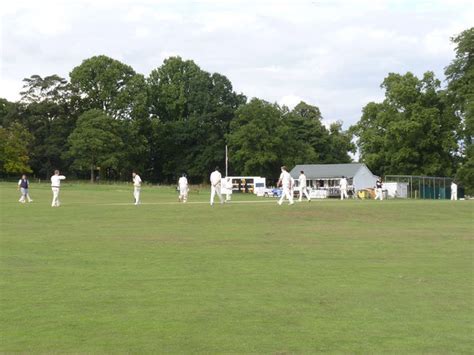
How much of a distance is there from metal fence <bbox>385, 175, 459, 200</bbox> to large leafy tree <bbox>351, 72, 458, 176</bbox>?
3645 millimetres

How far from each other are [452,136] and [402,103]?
768 centimetres

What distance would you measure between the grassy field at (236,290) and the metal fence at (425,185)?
5077 centimetres

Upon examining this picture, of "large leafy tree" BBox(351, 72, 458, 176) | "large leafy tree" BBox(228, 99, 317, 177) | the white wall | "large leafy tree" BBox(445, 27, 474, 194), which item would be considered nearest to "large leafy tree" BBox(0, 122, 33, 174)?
"large leafy tree" BBox(228, 99, 317, 177)

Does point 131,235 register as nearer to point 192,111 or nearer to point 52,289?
point 52,289

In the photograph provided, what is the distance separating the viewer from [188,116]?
111 m

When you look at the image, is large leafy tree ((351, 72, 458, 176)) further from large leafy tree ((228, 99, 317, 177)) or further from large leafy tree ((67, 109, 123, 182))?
large leafy tree ((67, 109, 123, 182))

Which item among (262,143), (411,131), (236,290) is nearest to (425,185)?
(411,131)

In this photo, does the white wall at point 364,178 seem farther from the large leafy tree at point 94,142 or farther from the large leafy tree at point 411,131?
the large leafy tree at point 94,142

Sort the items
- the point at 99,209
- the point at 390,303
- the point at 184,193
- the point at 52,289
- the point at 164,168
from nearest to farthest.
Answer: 1. the point at 390,303
2. the point at 52,289
3. the point at 99,209
4. the point at 184,193
5. the point at 164,168

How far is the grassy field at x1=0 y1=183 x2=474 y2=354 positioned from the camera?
8320 millimetres

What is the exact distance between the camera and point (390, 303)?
34.1 feet

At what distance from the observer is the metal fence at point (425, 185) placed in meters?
72.8

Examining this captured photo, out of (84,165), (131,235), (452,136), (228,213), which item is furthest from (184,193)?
(84,165)

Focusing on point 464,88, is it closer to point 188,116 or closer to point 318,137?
point 318,137
